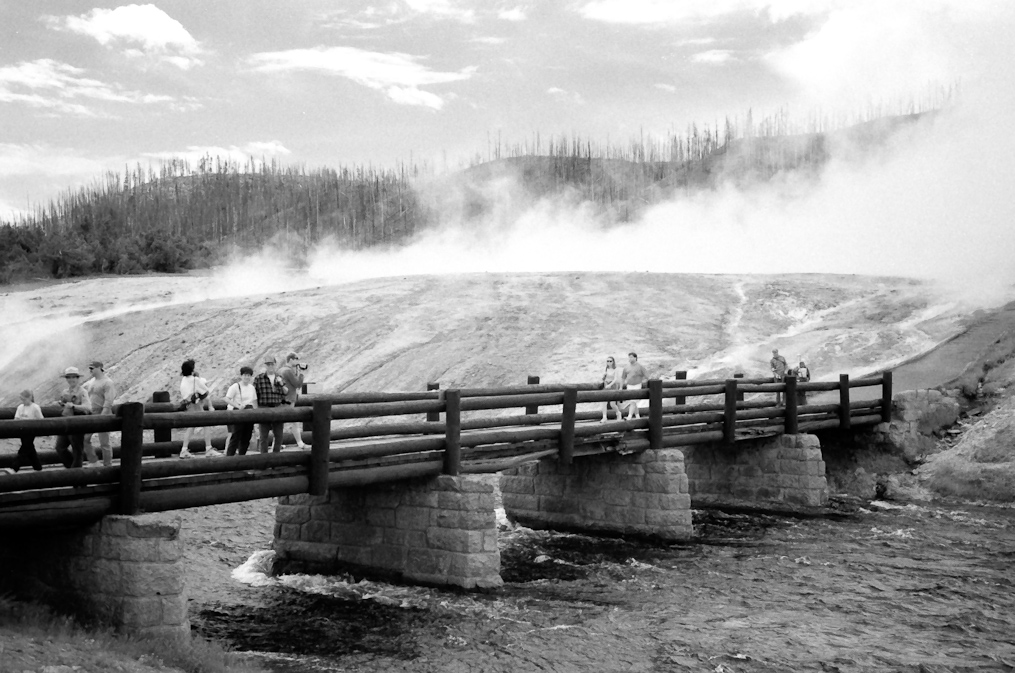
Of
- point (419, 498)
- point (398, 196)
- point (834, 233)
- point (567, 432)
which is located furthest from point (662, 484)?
point (398, 196)

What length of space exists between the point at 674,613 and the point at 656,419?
5617mm

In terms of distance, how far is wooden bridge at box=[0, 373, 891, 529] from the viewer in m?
10.1

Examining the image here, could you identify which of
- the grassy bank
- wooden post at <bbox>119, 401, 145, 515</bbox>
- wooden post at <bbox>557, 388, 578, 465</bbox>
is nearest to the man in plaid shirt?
wooden post at <bbox>119, 401, 145, 515</bbox>

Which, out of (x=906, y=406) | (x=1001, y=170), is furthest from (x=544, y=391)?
(x=1001, y=170)

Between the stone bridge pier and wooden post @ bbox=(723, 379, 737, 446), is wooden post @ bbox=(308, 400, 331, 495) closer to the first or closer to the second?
the stone bridge pier

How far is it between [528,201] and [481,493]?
10531 centimetres

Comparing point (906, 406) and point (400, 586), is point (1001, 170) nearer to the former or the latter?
point (906, 406)

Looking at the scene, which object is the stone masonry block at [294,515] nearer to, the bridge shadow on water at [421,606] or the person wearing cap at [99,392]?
the bridge shadow on water at [421,606]

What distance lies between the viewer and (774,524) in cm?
2052

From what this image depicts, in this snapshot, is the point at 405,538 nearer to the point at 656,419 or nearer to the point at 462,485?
the point at 462,485

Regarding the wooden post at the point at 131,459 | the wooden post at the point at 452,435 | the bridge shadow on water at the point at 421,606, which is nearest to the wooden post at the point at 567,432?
the bridge shadow on water at the point at 421,606

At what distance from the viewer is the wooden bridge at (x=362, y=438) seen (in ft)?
33.3

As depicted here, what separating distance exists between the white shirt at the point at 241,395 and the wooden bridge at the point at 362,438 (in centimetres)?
70

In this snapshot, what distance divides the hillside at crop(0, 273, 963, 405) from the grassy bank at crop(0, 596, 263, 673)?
2233 centimetres
